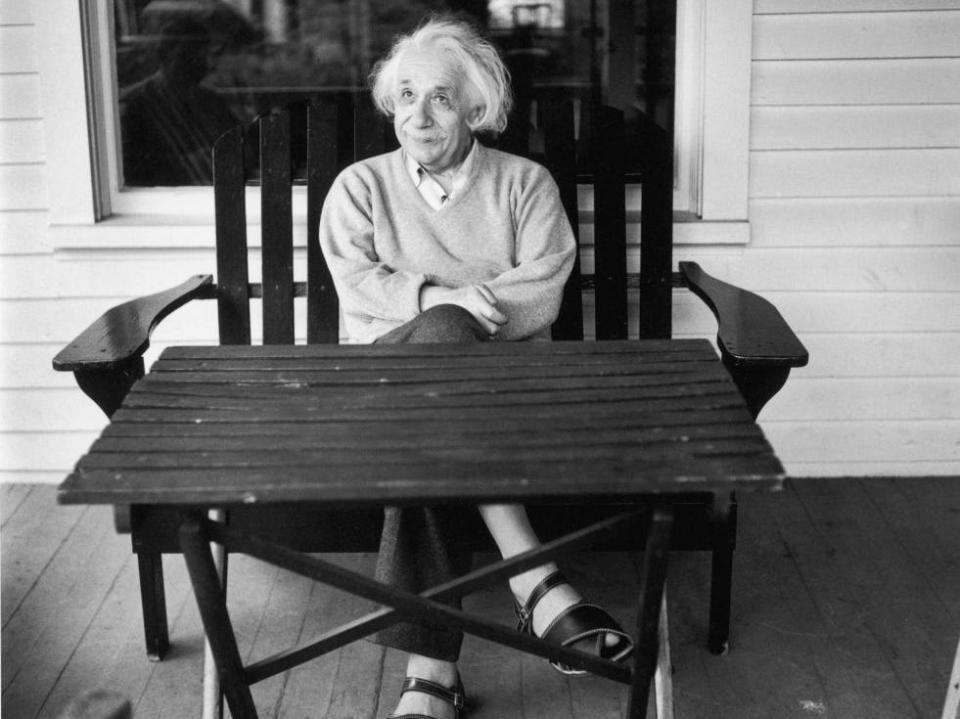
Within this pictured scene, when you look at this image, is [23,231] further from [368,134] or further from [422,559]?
[422,559]

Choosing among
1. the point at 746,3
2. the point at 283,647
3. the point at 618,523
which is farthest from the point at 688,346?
the point at 746,3

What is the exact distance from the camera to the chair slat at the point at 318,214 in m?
2.93

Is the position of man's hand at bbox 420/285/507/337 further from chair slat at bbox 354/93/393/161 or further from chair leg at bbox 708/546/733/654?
chair leg at bbox 708/546/733/654

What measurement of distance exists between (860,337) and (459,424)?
1.99m

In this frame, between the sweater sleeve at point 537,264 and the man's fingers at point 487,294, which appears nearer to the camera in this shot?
the man's fingers at point 487,294

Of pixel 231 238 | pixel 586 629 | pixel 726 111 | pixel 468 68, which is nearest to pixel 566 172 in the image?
pixel 468 68

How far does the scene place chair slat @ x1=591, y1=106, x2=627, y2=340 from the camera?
9.70 ft

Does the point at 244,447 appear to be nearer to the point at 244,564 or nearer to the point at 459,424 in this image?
the point at 459,424

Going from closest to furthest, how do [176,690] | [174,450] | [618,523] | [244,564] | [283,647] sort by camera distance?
[174,450], [618,523], [176,690], [283,647], [244,564]

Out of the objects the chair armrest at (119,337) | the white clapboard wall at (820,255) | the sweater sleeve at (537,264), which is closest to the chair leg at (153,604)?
the chair armrest at (119,337)

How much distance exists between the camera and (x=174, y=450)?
5.38ft

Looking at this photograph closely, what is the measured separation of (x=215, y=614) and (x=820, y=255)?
214 cm

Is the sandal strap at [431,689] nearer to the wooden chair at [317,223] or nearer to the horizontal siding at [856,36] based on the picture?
the wooden chair at [317,223]

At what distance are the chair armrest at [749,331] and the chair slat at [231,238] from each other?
1.14 meters
